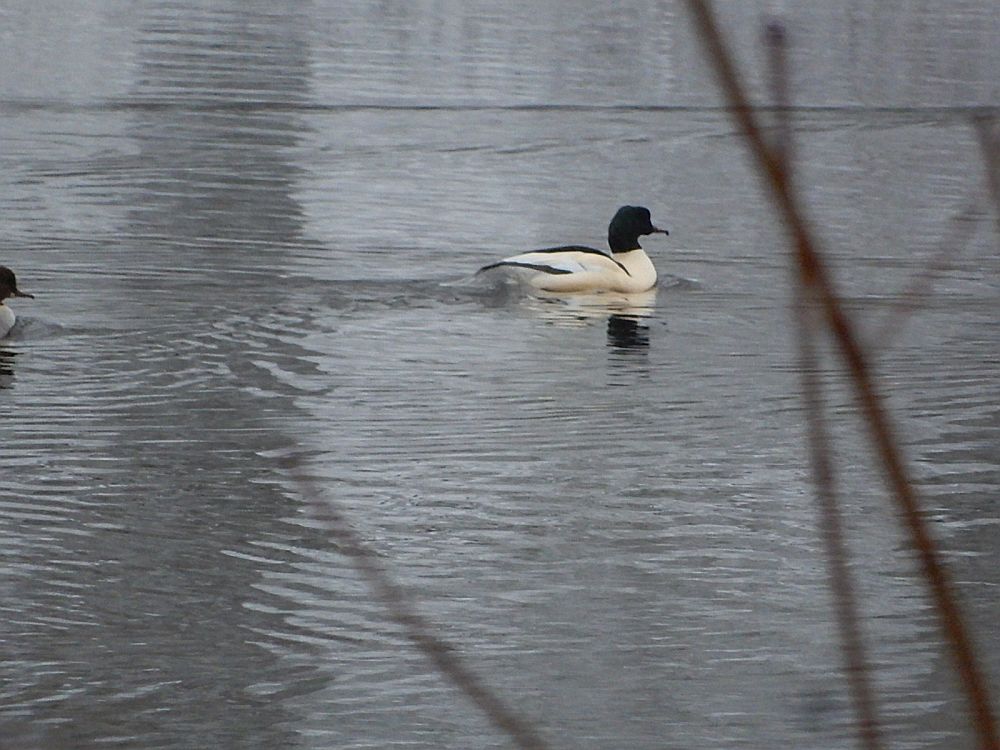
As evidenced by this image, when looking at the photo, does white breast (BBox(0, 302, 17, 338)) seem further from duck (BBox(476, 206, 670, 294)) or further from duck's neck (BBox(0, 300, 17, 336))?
duck (BBox(476, 206, 670, 294))

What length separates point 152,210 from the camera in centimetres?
1484

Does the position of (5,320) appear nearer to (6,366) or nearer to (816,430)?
(6,366)

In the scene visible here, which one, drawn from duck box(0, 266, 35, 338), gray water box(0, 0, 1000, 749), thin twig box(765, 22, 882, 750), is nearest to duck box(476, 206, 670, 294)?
gray water box(0, 0, 1000, 749)

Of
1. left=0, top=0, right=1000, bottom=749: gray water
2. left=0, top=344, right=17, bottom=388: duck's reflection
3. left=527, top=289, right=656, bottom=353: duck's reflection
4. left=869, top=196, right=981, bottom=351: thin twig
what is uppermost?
left=869, top=196, right=981, bottom=351: thin twig

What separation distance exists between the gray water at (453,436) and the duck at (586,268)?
21 cm

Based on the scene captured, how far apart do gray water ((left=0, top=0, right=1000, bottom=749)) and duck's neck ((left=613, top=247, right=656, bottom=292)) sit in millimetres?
218

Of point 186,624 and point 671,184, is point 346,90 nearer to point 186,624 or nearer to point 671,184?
point 671,184

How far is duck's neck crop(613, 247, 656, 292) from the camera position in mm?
12688

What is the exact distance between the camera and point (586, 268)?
41.5 ft

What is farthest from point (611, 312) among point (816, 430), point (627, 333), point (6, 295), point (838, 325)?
point (838, 325)

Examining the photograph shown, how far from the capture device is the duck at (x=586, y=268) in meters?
12.3

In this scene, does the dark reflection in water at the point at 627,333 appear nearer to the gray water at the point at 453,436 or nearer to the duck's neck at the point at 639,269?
the gray water at the point at 453,436

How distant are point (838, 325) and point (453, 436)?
24.9 ft

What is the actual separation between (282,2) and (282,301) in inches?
994
